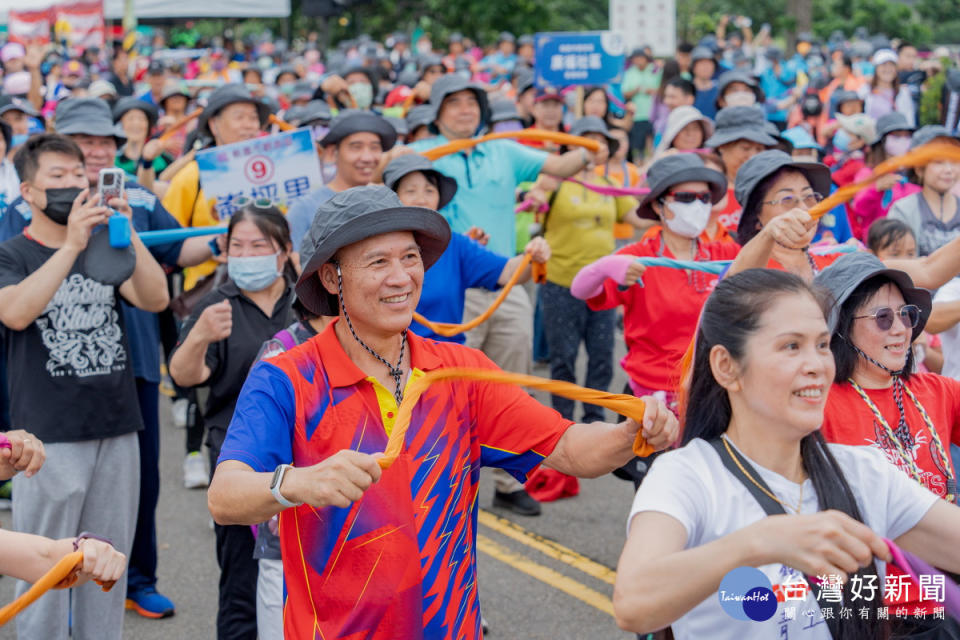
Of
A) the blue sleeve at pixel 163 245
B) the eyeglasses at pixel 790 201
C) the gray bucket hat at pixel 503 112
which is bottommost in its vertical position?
the blue sleeve at pixel 163 245

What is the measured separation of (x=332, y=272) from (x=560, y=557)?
349 cm

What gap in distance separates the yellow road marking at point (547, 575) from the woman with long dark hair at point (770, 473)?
3036 mm

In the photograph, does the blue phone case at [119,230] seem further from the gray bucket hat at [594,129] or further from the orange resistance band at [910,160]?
the gray bucket hat at [594,129]

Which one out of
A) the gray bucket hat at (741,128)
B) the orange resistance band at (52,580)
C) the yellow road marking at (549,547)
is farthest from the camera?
the gray bucket hat at (741,128)

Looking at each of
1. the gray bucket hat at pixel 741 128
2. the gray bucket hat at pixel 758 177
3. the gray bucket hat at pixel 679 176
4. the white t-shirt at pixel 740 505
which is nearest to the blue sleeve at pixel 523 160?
the gray bucket hat at pixel 741 128

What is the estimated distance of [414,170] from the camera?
5.91m

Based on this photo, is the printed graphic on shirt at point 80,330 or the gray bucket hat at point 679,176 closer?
the printed graphic on shirt at point 80,330

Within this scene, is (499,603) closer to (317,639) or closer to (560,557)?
(560,557)

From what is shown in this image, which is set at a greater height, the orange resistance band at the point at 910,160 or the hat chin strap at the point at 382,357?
the orange resistance band at the point at 910,160

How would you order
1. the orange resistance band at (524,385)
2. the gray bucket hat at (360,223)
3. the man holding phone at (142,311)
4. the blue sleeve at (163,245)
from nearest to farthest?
1. the orange resistance band at (524,385)
2. the gray bucket hat at (360,223)
3. the man holding phone at (142,311)
4. the blue sleeve at (163,245)

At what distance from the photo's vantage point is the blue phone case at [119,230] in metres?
4.88

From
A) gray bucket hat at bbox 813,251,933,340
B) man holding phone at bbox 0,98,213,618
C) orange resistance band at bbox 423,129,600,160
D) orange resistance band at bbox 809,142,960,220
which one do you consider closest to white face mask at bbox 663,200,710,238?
orange resistance band at bbox 423,129,600,160

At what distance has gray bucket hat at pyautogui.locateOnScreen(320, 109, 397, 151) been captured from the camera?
638 cm

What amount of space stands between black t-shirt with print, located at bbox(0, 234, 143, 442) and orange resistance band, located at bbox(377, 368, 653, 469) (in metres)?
2.34
